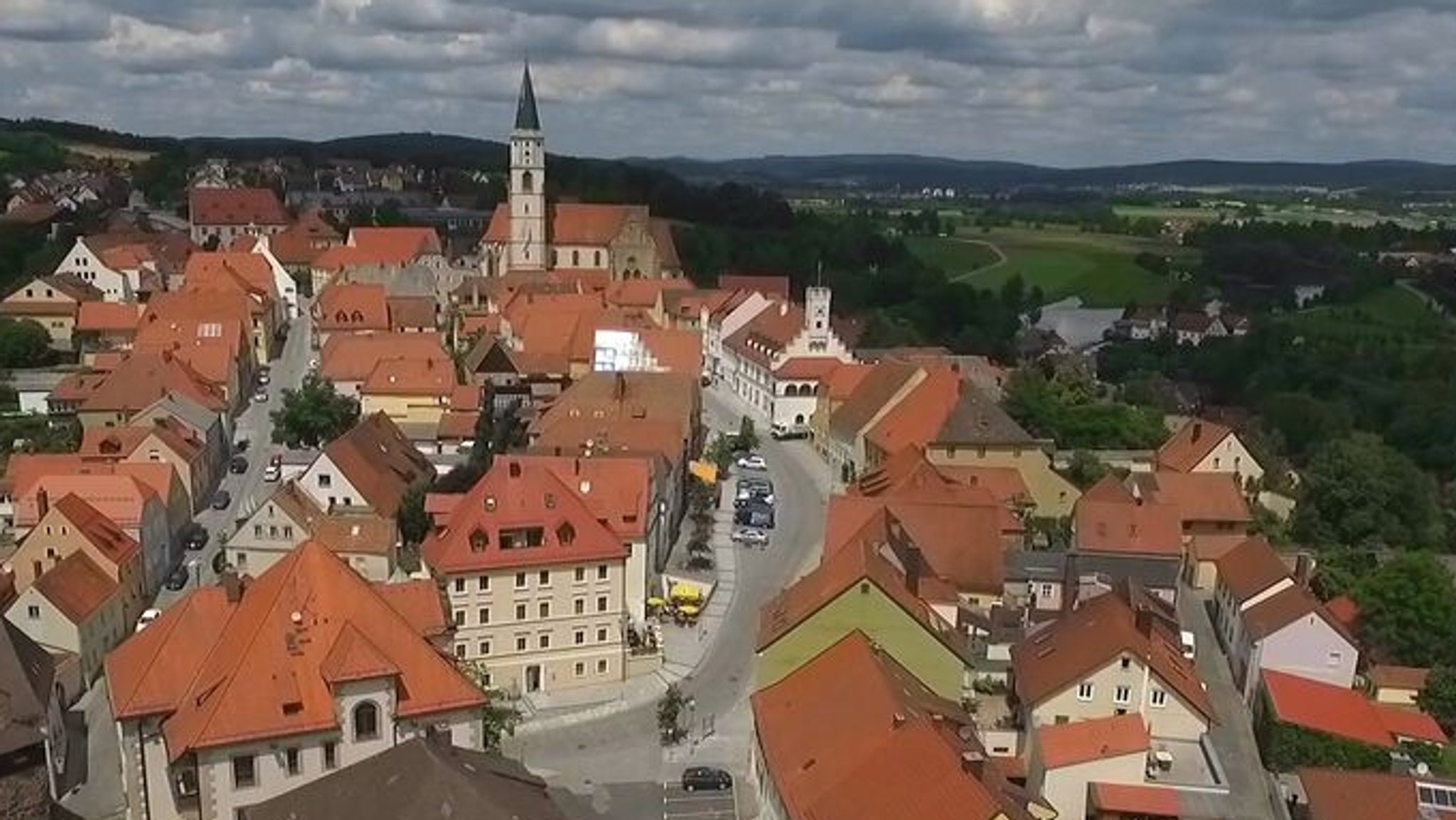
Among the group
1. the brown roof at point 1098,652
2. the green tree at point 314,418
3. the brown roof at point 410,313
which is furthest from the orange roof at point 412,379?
the brown roof at point 1098,652

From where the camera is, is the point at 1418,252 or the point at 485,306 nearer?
the point at 485,306

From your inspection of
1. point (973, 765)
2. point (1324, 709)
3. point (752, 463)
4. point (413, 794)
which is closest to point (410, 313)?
point (752, 463)

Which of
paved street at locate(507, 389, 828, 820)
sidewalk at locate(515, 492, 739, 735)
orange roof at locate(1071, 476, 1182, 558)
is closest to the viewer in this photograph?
paved street at locate(507, 389, 828, 820)

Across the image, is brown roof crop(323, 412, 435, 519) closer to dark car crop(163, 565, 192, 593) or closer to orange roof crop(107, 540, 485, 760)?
dark car crop(163, 565, 192, 593)

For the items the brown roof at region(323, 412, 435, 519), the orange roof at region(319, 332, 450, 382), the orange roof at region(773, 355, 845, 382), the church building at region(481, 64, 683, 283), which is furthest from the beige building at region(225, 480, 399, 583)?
the church building at region(481, 64, 683, 283)

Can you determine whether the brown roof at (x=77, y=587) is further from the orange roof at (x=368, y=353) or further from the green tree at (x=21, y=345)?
the green tree at (x=21, y=345)

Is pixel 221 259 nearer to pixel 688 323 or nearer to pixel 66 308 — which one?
pixel 66 308

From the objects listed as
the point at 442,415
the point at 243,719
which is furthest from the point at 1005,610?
the point at 442,415
